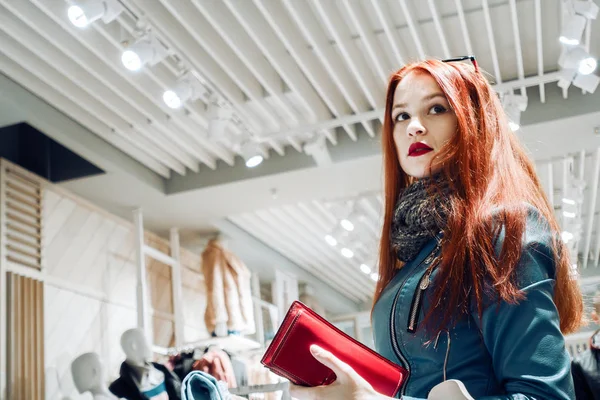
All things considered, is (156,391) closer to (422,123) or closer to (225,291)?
(225,291)

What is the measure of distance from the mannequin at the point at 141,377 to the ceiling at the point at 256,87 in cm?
139

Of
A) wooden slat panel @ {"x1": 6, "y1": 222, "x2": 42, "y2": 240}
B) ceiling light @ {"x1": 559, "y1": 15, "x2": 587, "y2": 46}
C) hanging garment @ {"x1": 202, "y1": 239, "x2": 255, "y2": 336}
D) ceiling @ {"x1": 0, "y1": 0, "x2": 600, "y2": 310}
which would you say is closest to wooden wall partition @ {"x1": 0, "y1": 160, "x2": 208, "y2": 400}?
wooden slat panel @ {"x1": 6, "y1": 222, "x2": 42, "y2": 240}

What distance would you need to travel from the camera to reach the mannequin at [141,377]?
5.59m

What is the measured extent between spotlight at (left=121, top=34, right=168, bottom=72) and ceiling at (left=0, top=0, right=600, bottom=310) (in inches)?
4.1

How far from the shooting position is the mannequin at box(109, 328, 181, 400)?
18.3ft

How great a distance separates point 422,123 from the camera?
1416mm

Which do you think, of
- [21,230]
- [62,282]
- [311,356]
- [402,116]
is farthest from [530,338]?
[62,282]

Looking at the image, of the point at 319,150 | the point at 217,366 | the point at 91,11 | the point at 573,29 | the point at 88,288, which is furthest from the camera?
the point at 88,288

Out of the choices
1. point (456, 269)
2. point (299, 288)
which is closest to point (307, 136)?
point (299, 288)

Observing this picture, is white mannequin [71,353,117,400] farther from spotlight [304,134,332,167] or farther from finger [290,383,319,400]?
finger [290,383,319,400]

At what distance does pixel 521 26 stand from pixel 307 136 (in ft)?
6.09

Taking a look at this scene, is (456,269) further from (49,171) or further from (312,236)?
(312,236)

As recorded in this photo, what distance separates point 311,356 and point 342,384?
2.8 inches

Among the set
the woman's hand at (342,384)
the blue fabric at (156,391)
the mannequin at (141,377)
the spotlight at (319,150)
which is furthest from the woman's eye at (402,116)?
the spotlight at (319,150)
